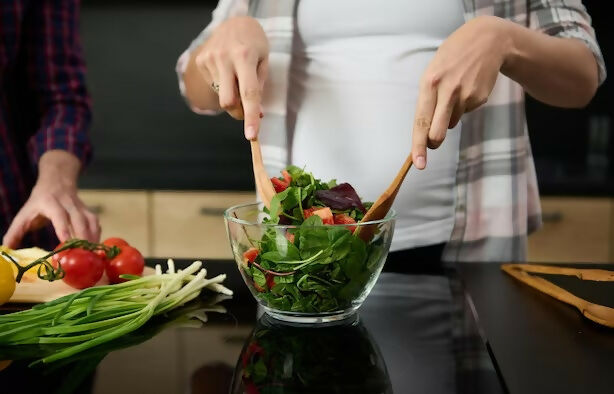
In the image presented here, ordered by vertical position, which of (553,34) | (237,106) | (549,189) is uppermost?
(553,34)

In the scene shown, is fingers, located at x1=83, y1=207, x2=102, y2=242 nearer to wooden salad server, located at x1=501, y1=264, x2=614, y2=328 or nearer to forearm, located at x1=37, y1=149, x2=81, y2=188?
forearm, located at x1=37, y1=149, x2=81, y2=188

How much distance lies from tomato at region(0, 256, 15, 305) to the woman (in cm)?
50

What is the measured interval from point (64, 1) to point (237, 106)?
2.47 feet

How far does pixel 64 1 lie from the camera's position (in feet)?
5.42

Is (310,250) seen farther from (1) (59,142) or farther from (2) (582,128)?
(2) (582,128)

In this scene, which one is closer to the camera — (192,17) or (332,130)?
(332,130)

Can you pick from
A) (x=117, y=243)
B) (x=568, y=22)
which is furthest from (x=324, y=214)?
(x=568, y=22)

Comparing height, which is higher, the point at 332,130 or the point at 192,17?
the point at 192,17

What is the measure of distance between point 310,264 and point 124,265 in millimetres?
355

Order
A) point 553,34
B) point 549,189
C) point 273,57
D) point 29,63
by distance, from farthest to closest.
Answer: point 549,189 < point 29,63 < point 273,57 < point 553,34

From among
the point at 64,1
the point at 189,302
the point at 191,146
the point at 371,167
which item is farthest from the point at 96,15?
the point at 189,302

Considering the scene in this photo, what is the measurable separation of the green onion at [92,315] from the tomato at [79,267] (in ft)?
0.28

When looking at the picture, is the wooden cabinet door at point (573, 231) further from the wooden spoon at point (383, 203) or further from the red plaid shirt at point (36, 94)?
the wooden spoon at point (383, 203)

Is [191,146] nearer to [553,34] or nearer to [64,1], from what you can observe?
[64,1]
